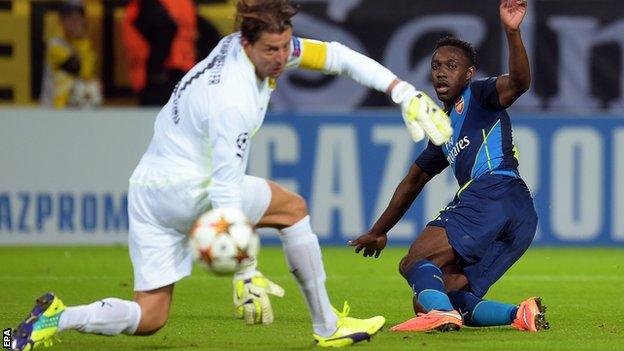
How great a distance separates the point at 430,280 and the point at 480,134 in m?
1.01

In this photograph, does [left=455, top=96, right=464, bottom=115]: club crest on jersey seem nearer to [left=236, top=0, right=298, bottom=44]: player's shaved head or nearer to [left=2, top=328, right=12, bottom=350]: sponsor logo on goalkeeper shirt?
[left=236, top=0, right=298, bottom=44]: player's shaved head

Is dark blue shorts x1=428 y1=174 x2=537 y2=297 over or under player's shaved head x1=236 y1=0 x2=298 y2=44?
under

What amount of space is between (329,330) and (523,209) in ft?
6.10

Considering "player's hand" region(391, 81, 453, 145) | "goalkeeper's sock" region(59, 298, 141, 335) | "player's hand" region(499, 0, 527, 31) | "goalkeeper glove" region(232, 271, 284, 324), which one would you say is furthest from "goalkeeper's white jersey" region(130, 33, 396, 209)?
"goalkeeper glove" region(232, 271, 284, 324)

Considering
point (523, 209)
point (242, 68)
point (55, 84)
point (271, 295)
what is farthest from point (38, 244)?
point (242, 68)

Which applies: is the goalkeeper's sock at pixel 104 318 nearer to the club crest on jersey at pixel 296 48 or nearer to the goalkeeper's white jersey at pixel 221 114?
the goalkeeper's white jersey at pixel 221 114

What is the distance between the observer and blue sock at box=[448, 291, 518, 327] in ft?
28.9

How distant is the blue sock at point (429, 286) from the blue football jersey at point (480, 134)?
2.37 ft

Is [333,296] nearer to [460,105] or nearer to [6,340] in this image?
[460,105]

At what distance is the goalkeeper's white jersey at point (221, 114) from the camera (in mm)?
7098

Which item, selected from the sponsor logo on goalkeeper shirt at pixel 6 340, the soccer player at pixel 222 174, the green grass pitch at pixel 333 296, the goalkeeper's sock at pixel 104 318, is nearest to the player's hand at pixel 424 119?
the soccer player at pixel 222 174

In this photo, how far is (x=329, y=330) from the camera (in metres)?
7.84

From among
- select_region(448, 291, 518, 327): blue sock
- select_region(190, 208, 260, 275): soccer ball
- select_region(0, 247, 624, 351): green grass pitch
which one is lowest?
select_region(0, 247, 624, 351): green grass pitch

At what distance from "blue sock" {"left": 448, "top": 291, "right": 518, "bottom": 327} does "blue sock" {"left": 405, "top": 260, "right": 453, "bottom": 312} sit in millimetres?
237
